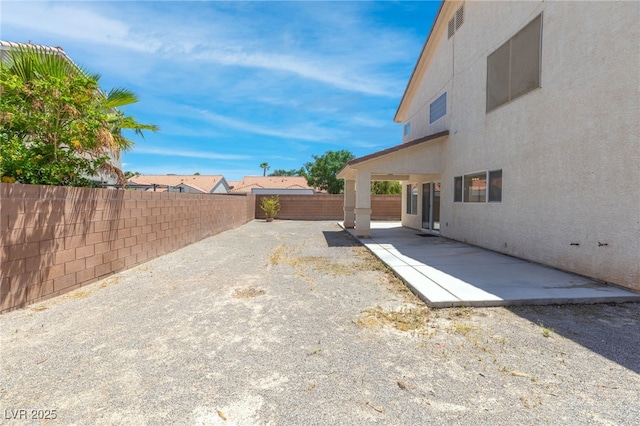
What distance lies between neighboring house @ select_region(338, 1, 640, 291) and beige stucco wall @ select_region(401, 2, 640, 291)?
2 cm

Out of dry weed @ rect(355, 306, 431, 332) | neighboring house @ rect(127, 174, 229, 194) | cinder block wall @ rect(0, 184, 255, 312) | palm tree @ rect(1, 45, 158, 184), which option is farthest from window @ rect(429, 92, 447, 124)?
neighboring house @ rect(127, 174, 229, 194)

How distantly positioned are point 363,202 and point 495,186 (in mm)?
4569

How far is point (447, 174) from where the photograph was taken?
11938 mm

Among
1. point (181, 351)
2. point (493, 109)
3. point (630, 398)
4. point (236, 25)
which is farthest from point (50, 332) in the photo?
point (493, 109)

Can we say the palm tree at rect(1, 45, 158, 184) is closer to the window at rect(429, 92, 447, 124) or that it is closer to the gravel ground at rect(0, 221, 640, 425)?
the gravel ground at rect(0, 221, 640, 425)

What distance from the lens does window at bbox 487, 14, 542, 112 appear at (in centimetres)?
733

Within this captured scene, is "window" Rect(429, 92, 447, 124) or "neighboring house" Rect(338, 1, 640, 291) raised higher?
"window" Rect(429, 92, 447, 124)

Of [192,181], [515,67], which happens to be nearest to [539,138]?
[515,67]

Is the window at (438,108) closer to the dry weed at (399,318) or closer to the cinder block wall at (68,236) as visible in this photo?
the dry weed at (399,318)

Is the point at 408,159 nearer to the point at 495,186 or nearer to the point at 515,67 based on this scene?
the point at 495,186

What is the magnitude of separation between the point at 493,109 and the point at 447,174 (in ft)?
10.9

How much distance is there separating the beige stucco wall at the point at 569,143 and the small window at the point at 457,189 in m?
1.12

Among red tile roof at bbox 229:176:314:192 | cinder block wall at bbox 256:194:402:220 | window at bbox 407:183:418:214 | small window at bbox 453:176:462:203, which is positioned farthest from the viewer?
red tile roof at bbox 229:176:314:192

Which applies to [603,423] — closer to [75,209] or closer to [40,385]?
[40,385]
